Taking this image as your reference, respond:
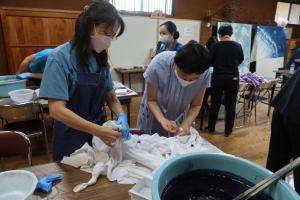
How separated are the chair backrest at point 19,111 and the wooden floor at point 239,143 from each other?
540 mm

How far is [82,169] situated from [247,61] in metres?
5.58

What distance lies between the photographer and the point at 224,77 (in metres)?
3.00

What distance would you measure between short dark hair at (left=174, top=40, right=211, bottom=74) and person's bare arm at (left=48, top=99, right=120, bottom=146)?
1.61 feet

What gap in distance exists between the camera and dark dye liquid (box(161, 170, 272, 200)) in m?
0.57

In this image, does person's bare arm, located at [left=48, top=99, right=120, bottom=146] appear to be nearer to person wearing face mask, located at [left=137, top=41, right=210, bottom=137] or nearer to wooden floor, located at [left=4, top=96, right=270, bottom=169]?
person wearing face mask, located at [left=137, top=41, right=210, bottom=137]

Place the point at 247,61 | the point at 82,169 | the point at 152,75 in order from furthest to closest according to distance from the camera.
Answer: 1. the point at 247,61
2. the point at 152,75
3. the point at 82,169

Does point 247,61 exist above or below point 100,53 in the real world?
below

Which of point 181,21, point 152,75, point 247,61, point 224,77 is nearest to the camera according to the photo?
point 152,75

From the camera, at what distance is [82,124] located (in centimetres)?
97

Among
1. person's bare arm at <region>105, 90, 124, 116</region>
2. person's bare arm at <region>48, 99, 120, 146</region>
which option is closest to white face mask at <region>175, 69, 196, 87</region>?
person's bare arm at <region>105, 90, 124, 116</region>

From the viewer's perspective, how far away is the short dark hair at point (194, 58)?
3.70ft

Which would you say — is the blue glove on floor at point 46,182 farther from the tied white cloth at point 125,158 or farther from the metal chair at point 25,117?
the metal chair at point 25,117

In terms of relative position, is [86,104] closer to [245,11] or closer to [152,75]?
[152,75]

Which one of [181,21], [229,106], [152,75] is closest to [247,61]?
[181,21]
